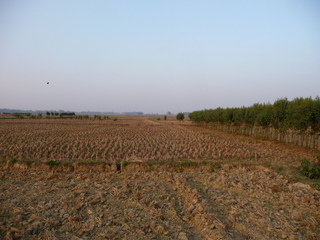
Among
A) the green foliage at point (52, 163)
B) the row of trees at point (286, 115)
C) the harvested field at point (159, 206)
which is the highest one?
the row of trees at point (286, 115)

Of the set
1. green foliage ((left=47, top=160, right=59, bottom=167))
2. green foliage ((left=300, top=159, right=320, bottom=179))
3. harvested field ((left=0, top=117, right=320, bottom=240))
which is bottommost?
harvested field ((left=0, top=117, right=320, bottom=240))

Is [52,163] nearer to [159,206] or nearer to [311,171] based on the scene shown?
[159,206]

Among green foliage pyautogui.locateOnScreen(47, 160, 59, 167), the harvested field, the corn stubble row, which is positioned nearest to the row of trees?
the corn stubble row

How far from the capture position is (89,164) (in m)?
11.2

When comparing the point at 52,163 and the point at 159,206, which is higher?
the point at 52,163

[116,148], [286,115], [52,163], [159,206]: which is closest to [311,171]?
[159,206]

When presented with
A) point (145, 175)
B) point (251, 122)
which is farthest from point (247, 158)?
point (251, 122)

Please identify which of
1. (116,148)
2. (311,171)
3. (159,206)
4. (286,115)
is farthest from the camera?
(286,115)

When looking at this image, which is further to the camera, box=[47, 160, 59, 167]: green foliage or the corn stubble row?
the corn stubble row

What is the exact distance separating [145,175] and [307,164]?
7.57 m

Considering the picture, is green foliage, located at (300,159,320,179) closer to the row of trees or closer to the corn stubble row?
the corn stubble row

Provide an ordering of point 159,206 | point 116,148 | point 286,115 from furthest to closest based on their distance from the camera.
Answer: point 286,115
point 116,148
point 159,206

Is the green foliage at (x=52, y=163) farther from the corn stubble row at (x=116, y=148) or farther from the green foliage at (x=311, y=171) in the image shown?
the green foliage at (x=311, y=171)

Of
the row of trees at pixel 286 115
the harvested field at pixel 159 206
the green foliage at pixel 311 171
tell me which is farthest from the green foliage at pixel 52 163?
the row of trees at pixel 286 115
